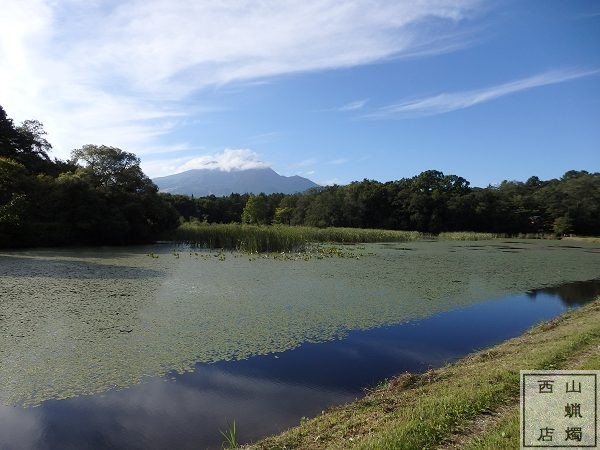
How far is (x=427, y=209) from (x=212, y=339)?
47.7 meters

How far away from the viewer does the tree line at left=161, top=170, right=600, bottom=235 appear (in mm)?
49594

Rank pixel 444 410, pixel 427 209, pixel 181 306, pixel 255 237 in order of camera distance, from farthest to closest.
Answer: pixel 427 209
pixel 255 237
pixel 181 306
pixel 444 410

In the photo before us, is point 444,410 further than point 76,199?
No

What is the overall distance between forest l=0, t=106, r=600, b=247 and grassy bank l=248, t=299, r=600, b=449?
21.3 meters

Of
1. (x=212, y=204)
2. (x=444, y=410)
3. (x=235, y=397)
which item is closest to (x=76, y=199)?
(x=235, y=397)

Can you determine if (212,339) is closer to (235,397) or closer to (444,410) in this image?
(235,397)

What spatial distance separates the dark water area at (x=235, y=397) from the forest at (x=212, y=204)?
19.2 metres

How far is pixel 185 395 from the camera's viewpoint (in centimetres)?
479

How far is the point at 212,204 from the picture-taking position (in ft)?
181

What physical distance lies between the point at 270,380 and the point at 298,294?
5257 mm
